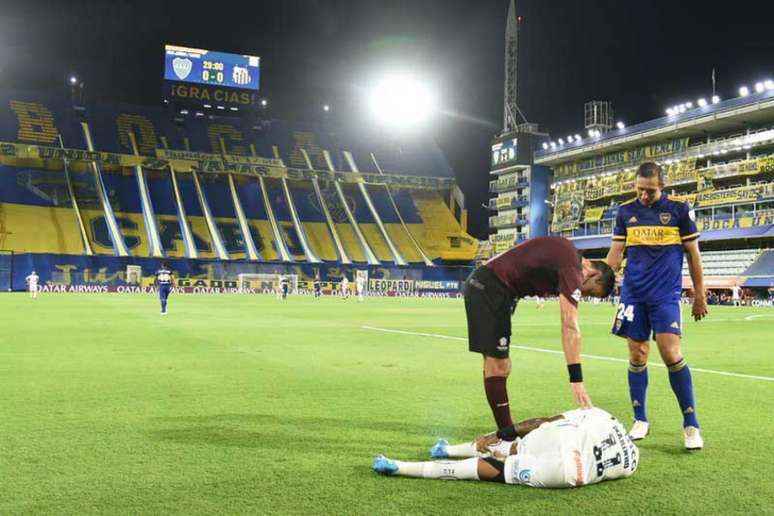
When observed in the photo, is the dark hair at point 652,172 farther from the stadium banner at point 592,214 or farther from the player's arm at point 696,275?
the stadium banner at point 592,214

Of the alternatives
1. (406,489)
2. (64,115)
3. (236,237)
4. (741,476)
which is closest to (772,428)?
(741,476)

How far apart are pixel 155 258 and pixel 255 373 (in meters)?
61.1

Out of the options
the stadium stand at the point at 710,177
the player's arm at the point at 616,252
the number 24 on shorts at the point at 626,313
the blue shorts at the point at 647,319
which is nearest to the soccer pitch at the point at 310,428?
the blue shorts at the point at 647,319

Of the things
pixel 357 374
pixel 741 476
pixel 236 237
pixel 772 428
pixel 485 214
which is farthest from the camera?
pixel 485 214

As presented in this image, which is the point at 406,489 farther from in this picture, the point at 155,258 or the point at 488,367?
the point at 155,258

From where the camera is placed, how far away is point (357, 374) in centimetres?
1050

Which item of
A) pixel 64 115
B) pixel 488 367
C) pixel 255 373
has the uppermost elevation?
pixel 64 115

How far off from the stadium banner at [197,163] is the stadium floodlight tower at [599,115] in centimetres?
1934

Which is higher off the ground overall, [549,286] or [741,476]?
[549,286]

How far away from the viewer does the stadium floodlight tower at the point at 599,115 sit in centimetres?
9106

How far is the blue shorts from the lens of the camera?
20.5 feet

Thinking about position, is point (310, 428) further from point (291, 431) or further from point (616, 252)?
→ point (616, 252)

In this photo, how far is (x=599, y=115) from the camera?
9131cm

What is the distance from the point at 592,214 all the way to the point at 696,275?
82.7m
